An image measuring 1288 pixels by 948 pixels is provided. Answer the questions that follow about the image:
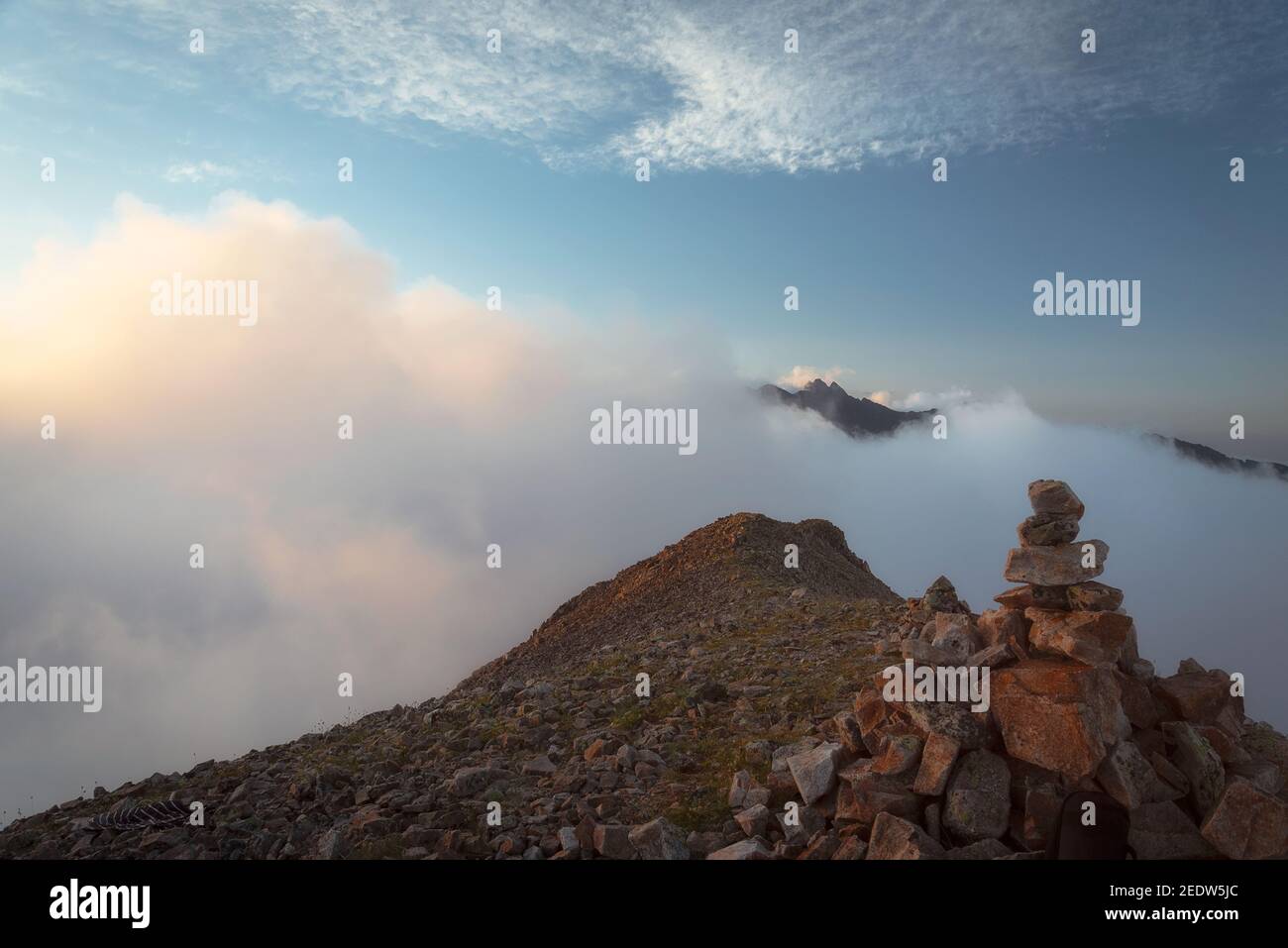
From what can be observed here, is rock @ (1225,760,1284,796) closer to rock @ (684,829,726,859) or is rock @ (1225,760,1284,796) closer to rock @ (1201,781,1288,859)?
rock @ (1201,781,1288,859)

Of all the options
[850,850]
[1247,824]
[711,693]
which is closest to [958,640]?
[1247,824]

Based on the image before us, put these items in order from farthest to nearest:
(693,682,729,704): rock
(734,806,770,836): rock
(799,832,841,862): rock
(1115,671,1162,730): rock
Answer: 1. (693,682,729,704): rock
2. (1115,671,1162,730): rock
3. (734,806,770,836): rock
4. (799,832,841,862): rock

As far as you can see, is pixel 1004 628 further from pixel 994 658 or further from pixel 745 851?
pixel 745 851

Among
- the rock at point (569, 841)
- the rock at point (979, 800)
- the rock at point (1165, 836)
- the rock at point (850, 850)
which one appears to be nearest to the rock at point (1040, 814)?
the rock at point (979, 800)

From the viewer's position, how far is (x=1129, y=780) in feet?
35.9

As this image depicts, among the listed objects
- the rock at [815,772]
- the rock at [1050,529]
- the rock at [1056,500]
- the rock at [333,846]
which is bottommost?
the rock at [333,846]

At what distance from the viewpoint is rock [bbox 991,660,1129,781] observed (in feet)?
35.8

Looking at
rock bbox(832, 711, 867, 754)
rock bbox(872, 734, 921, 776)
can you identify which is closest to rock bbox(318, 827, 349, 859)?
rock bbox(832, 711, 867, 754)

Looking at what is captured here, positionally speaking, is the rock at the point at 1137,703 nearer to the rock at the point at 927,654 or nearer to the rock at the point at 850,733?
the rock at the point at 927,654

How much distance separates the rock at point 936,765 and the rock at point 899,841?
0.66 m

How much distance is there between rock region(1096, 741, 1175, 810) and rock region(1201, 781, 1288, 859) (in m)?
0.70

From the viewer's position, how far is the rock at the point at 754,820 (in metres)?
11.6
